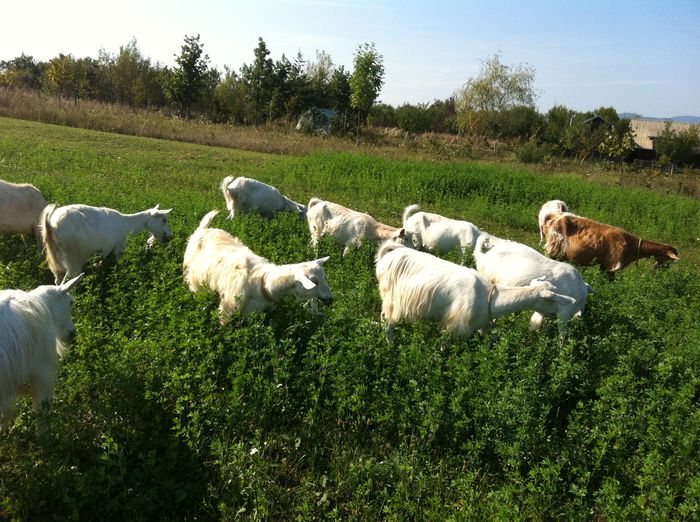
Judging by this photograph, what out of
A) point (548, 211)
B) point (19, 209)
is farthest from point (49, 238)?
point (548, 211)

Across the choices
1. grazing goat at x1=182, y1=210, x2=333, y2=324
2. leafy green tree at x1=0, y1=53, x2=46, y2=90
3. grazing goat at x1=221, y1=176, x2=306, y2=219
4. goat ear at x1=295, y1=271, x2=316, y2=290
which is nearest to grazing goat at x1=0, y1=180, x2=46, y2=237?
grazing goat at x1=182, y1=210, x2=333, y2=324

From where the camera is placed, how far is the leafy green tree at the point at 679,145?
36.0 m

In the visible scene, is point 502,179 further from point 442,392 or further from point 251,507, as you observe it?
point 251,507

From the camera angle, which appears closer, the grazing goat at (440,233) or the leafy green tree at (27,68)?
the grazing goat at (440,233)

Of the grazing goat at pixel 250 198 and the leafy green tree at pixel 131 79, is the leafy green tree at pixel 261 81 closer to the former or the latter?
the leafy green tree at pixel 131 79

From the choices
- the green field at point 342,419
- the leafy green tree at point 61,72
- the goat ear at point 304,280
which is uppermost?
the leafy green tree at point 61,72

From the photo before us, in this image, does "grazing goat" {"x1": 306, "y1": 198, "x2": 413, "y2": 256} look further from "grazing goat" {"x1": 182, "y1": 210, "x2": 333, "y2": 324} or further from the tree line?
the tree line

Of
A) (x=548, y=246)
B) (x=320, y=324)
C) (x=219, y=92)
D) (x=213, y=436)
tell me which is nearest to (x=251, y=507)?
(x=213, y=436)

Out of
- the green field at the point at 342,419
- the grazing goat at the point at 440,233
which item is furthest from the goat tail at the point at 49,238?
the grazing goat at the point at 440,233

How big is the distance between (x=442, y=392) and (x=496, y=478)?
78 centimetres

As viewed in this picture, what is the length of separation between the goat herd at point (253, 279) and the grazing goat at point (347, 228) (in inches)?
0.9

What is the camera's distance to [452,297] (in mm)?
5723

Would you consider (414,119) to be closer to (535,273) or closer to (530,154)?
(530,154)

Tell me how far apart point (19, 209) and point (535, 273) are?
23.8ft
